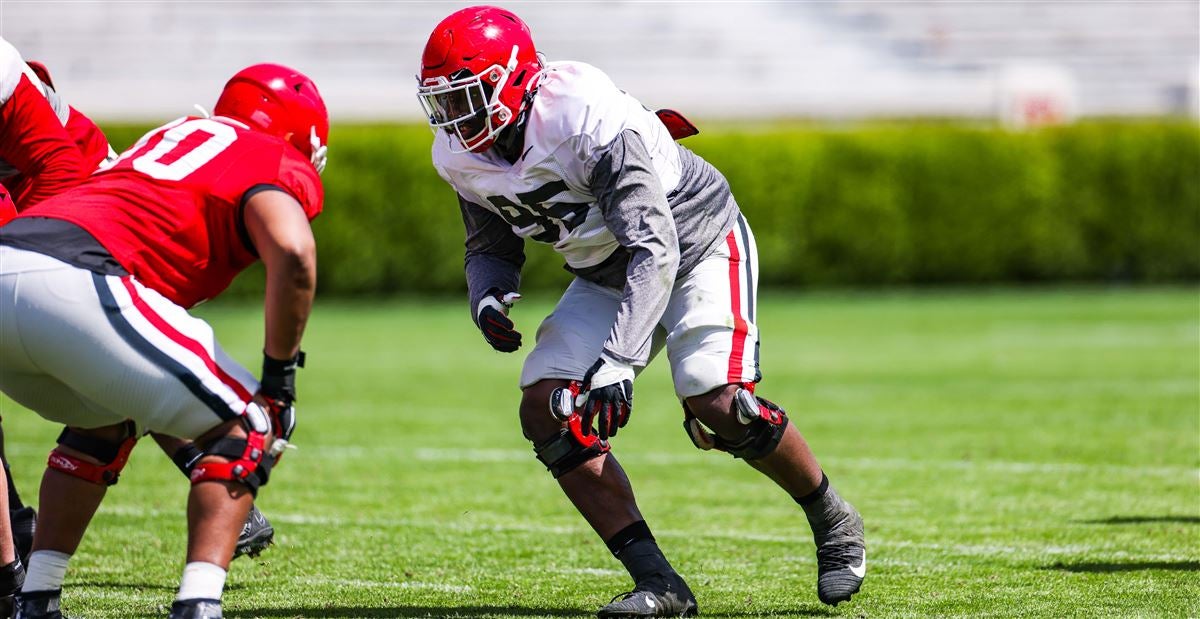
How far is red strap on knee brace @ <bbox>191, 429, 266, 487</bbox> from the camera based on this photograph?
337cm

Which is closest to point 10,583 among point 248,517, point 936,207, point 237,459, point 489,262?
point 248,517

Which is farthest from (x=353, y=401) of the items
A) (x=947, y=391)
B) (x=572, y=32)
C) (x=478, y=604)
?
(x=572, y=32)

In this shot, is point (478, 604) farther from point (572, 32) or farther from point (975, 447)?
point (572, 32)

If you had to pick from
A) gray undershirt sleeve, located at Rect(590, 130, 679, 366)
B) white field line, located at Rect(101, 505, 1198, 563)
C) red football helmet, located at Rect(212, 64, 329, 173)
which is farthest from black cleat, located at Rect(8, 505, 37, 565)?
gray undershirt sleeve, located at Rect(590, 130, 679, 366)

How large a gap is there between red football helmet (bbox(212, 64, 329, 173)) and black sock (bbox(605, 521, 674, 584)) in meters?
1.37

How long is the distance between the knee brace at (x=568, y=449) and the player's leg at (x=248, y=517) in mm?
988

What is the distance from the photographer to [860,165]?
64.3 feet

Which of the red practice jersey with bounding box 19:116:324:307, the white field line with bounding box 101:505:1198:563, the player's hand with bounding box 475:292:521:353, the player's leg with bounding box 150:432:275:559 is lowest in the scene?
the white field line with bounding box 101:505:1198:563

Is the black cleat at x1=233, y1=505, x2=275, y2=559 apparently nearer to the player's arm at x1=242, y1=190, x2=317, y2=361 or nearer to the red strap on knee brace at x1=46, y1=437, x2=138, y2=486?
the red strap on knee brace at x1=46, y1=437, x2=138, y2=486

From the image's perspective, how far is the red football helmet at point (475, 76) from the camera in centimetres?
413

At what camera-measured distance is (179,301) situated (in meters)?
3.61

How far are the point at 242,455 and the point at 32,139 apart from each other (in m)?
1.60

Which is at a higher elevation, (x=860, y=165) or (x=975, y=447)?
(x=975, y=447)

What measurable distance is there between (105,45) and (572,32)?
26.6 ft
